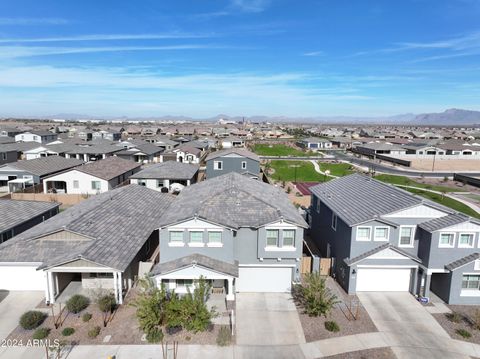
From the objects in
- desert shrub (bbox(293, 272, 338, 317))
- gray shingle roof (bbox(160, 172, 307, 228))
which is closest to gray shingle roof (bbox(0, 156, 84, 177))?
gray shingle roof (bbox(160, 172, 307, 228))

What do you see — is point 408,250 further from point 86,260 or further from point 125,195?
point 125,195

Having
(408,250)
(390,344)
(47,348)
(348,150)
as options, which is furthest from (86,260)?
(348,150)

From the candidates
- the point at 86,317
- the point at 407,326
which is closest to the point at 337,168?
the point at 407,326

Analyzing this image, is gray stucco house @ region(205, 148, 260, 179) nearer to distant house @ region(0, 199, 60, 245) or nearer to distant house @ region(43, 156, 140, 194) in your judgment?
distant house @ region(43, 156, 140, 194)

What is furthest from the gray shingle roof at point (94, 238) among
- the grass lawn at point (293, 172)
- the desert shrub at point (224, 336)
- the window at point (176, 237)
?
the grass lawn at point (293, 172)

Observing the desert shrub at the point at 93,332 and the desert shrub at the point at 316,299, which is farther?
the desert shrub at the point at 316,299

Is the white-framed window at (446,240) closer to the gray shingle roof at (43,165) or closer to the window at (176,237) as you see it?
the window at (176,237)

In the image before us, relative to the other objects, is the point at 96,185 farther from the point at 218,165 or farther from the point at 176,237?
the point at 176,237
